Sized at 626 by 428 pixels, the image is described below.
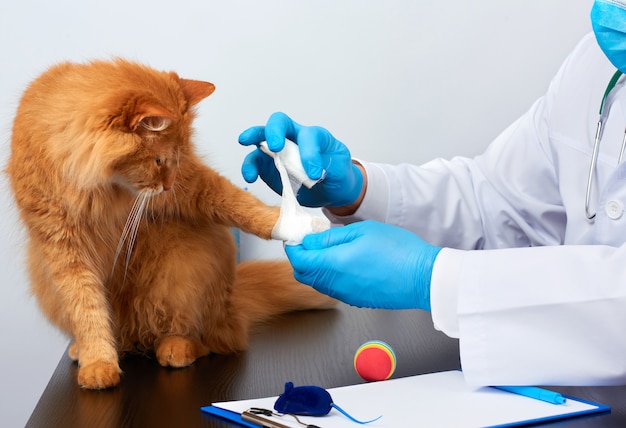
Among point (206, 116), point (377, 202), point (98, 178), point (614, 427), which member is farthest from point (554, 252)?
point (206, 116)

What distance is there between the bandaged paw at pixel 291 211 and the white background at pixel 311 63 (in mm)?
888

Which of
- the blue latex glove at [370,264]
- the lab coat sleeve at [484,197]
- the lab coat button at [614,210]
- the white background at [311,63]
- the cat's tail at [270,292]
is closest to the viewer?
the blue latex glove at [370,264]

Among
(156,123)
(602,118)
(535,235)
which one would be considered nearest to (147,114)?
(156,123)

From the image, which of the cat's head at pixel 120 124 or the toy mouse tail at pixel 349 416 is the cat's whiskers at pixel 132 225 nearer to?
the cat's head at pixel 120 124

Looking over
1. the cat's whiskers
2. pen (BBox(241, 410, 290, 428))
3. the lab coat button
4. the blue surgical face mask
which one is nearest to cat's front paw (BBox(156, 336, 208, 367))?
the cat's whiskers

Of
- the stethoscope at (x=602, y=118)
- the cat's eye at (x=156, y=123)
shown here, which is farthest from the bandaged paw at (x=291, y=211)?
the stethoscope at (x=602, y=118)

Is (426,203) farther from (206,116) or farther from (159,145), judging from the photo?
(206,116)

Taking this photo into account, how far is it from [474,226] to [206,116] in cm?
89

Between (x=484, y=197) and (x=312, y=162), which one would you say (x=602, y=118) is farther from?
(x=312, y=162)

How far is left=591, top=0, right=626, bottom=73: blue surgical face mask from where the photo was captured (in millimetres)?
1076

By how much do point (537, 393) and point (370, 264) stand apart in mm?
309

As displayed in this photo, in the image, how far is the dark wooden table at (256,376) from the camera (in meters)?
0.84

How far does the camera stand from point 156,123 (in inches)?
42.7

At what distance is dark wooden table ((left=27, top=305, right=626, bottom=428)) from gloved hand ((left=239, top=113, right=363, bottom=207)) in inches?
10.0
